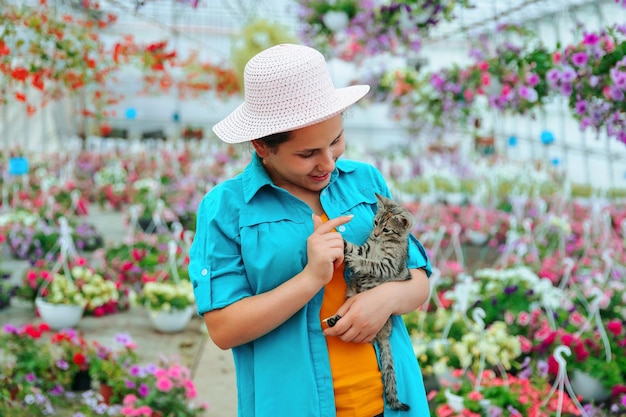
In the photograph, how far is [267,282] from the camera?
3.69ft

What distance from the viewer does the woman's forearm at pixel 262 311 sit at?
3.48 ft

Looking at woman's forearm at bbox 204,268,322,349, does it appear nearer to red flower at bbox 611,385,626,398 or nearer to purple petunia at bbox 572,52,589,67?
purple petunia at bbox 572,52,589,67

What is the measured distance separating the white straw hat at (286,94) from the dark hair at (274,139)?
23 millimetres

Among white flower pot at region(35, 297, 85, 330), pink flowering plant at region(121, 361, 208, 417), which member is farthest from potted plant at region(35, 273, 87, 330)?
pink flowering plant at region(121, 361, 208, 417)

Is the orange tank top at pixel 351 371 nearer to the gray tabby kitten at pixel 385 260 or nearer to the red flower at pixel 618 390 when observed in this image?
the gray tabby kitten at pixel 385 260

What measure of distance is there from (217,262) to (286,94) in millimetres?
303

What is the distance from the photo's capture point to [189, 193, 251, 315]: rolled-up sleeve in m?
1.10

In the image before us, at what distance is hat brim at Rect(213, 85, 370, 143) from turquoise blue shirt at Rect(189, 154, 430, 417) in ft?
0.26

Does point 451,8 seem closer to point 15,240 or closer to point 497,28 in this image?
point 497,28

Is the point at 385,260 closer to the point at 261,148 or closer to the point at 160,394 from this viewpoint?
the point at 261,148

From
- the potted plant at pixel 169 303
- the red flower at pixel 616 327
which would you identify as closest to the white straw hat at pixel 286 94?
the red flower at pixel 616 327

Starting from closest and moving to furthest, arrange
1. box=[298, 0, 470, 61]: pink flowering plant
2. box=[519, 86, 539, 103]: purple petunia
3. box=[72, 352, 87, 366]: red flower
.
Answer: box=[72, 352, 87, 366]: red flower → box=[519, 86, 539, 103]: purple petunia → box=[298, 0, 470, 61]: pink flowering plant

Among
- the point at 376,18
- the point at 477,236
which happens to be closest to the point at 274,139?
the point at 376,18

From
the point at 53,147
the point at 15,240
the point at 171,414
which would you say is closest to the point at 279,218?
the point at 171,414
